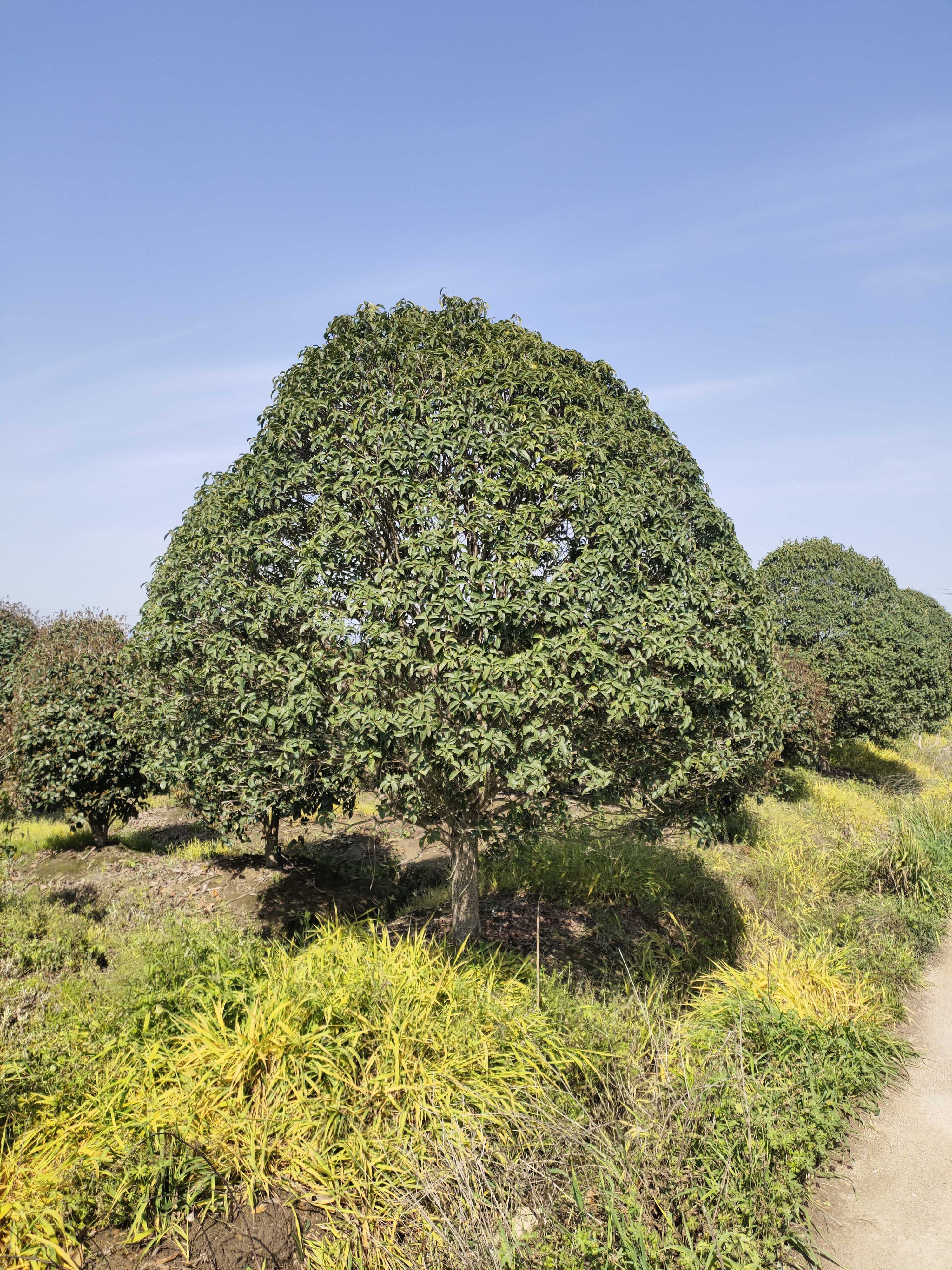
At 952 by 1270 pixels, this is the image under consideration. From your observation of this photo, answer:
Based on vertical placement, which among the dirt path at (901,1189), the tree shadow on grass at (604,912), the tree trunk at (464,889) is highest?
the tree trunk at (464,889)

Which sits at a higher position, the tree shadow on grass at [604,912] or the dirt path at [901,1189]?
the tree shadow on grass at [604,912]

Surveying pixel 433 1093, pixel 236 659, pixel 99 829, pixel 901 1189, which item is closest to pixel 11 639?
pixel 99 829

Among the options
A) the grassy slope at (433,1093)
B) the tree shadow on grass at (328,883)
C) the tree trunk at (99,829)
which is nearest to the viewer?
the grassy slope at (433,1093)

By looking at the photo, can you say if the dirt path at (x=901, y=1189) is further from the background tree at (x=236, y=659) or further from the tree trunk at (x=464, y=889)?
the background tree at (x=236, y=659)

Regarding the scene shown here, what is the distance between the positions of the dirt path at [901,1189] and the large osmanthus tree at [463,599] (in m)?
2.88

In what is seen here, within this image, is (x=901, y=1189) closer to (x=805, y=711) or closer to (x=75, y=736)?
(x=805, y=711)

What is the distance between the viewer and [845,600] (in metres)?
19.3

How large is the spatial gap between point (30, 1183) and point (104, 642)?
10631 mm

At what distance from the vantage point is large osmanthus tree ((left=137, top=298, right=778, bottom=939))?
6.03m

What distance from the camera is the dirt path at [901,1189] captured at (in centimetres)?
455

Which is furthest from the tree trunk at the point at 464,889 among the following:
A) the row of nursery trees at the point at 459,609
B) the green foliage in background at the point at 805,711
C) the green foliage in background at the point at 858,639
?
the green foliage in background at the point at 858,639

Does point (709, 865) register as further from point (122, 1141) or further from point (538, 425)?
point (122, 1141)

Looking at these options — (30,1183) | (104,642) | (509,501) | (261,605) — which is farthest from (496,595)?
(104,642)

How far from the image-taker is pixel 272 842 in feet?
39.9
